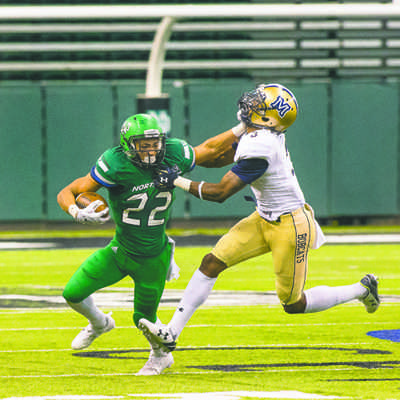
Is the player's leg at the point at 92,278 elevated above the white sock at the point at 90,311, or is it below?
above

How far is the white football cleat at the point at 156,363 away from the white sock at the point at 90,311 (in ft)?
1.75

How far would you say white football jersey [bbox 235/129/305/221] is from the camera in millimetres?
5562

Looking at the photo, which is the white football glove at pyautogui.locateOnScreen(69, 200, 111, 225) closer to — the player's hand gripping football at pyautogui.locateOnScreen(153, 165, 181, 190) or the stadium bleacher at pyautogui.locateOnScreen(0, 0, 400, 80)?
the player's hand gripping football at pyautogui.locateOnScreen(153, 165, 181, 190)

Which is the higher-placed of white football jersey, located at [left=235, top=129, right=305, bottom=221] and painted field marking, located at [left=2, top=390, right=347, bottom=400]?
white football jersey, located at [left=235, top=129, right=305, bottom=221]

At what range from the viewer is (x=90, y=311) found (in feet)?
19.6

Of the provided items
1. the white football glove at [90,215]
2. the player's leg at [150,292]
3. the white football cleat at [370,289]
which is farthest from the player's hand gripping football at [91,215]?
the white football cleat at [370,289]

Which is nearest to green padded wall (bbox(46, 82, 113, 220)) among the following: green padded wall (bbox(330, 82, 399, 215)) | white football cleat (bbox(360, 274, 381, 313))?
green padded wall (bbox(330, 82, 399, 215))

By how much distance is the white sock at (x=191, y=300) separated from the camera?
5629 millimetres

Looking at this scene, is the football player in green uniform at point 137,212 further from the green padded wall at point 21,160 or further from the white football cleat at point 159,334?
the green padded wall at point 21,160

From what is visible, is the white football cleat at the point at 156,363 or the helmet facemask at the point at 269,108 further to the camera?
the helmet facemask at the point at 269,108

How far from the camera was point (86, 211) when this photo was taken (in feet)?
17.5

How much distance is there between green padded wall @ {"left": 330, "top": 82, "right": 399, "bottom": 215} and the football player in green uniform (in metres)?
9.89

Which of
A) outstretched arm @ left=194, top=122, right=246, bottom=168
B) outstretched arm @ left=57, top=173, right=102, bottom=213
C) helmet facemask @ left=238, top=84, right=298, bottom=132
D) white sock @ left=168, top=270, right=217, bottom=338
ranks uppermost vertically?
helmet facemask @ left=238, top=84, right=298, bottom=132

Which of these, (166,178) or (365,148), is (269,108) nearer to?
(166,178)
